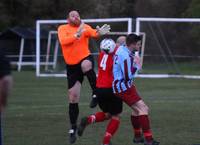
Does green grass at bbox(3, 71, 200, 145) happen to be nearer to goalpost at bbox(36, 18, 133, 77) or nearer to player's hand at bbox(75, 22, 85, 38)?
player's hand at bbox(75, 22, 85, 38)

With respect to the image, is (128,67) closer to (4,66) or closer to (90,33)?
(90,33)

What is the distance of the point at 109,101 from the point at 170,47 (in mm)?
24789

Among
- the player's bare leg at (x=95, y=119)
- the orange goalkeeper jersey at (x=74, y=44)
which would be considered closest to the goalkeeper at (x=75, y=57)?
the orange goalkeeper jersey at (x=74, y=44)

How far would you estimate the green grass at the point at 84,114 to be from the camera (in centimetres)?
1146

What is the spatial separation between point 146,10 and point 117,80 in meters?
46.1

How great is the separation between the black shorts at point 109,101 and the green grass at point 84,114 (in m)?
0.74

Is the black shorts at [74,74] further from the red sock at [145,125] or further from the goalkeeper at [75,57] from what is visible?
the red sock at [145,125]

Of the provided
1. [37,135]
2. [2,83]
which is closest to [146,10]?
[37,135]

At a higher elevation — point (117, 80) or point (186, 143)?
point (117, 80)

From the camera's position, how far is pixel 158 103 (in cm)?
1858

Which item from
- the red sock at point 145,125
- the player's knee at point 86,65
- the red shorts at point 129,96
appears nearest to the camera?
the red shorts at point 129,96

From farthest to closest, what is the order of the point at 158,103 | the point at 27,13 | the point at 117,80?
the point at 27,13
the point at 158,103
the point at 117,80

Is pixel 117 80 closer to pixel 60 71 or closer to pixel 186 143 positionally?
pixel 186 143

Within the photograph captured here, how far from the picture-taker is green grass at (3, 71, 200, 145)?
1146 cm
